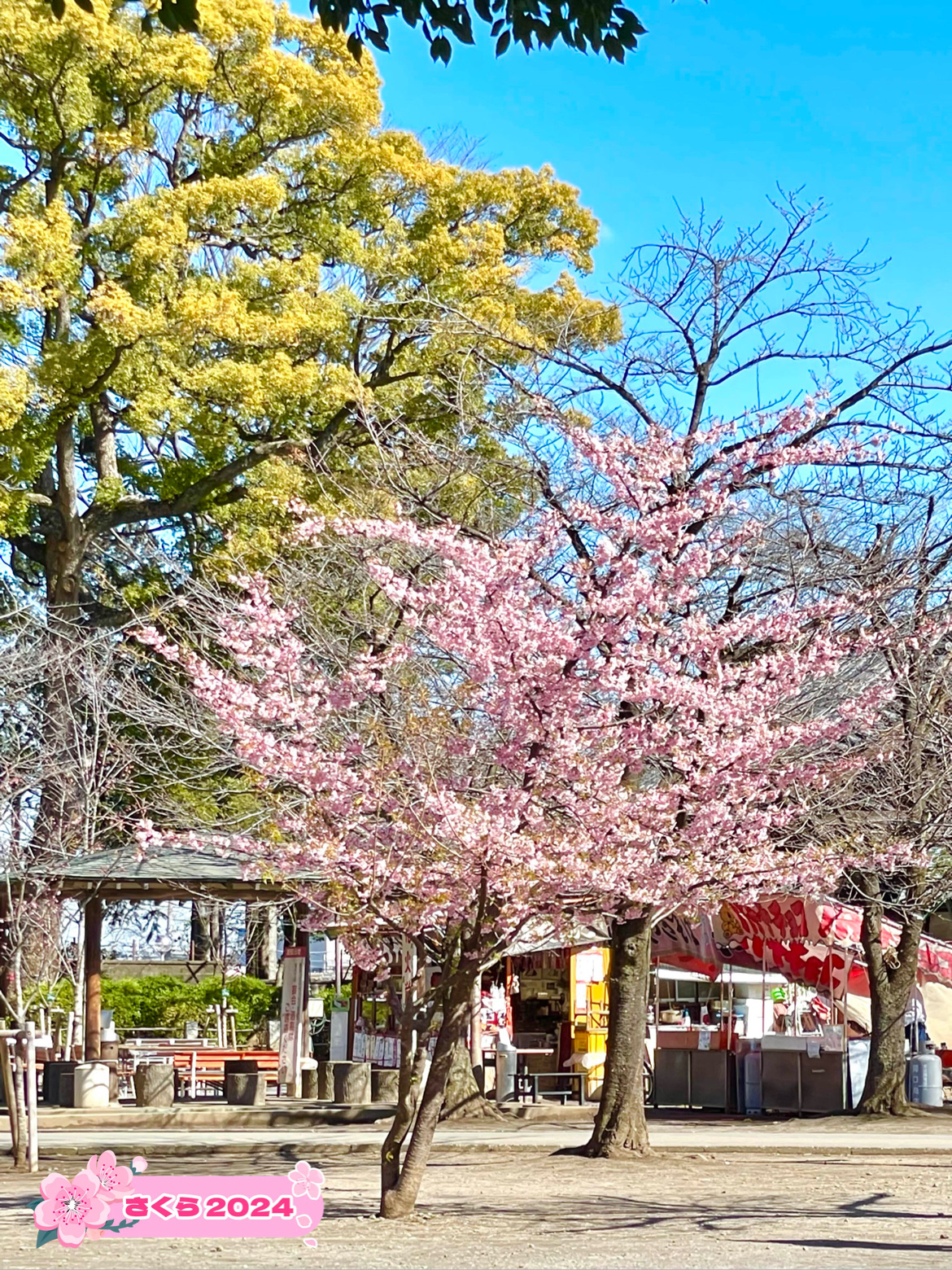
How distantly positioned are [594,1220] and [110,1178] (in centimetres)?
347

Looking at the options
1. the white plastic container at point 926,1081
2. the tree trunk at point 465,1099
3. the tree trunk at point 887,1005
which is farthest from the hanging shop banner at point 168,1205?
the white plastic container at point 926,1081

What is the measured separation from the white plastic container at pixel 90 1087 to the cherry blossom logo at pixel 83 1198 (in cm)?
1206

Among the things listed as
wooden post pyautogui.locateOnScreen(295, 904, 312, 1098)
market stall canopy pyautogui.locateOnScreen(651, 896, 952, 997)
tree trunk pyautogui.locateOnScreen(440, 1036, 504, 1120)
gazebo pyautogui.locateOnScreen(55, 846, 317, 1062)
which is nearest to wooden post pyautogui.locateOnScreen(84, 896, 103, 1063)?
gazebo pyautogui.locateOnScreen(55, 846, 317, 1062)

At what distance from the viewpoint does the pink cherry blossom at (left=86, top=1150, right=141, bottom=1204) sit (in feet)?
25.6

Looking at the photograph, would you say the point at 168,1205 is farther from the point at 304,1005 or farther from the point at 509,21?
the point at 304,1005

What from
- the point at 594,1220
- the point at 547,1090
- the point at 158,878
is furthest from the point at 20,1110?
the point at 547,1090

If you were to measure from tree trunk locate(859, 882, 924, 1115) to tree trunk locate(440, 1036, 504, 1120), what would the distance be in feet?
14.5

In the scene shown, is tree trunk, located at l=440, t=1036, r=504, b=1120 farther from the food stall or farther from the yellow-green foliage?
the yellow-green foliage

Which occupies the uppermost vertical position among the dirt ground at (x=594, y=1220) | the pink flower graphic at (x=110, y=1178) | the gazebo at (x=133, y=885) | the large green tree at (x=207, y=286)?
the large green tree at (x=207, y=286)

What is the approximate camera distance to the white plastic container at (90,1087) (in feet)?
63.5

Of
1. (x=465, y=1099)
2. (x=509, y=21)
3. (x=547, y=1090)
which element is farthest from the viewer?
(x=547, y=1090)

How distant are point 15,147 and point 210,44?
306 centimetres

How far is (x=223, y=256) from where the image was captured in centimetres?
2297

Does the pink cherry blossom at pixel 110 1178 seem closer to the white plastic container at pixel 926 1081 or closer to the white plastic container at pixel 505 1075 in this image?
the white plastic container at pixel 505 1075
